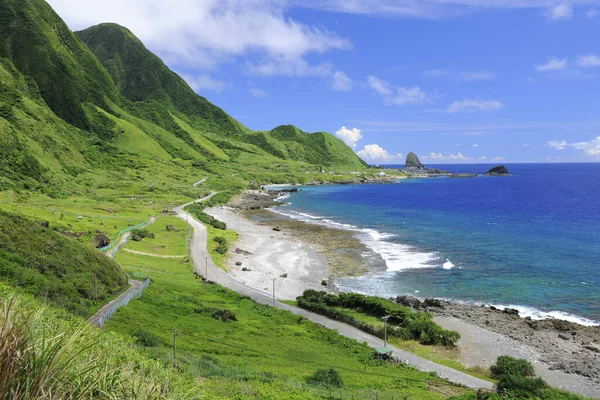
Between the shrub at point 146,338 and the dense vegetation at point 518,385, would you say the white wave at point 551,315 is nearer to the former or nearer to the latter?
the dense vegetation at point 518,385

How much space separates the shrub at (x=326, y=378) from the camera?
29513 millimetres

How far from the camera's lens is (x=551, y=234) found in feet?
326

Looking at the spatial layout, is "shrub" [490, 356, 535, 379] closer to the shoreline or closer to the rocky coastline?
the shoreline

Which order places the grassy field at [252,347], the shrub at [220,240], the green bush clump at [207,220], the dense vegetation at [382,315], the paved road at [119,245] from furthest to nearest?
the green bush clump at [207,220] < the shrub at [220,240] < the paved road at [119,245] < the dense vegetation at [382,315] < the grassy field at [252,347]

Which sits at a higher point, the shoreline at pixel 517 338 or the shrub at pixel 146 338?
the shrub at pixel 146 338

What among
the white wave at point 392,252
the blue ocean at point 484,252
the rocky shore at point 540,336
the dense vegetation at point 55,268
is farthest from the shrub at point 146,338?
the white wave at point 392,252

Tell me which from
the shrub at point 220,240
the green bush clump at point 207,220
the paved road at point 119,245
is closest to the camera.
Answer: the paved road at point 119,245

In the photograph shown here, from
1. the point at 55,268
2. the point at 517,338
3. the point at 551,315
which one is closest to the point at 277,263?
the point at 55,268

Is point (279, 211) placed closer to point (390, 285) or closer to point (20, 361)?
point (390, 285)

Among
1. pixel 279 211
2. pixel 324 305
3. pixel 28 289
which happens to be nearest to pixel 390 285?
pixel 324 305

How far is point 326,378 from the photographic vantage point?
1185 inches

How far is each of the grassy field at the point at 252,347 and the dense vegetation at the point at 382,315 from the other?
391 cm

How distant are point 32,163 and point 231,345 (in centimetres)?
12347

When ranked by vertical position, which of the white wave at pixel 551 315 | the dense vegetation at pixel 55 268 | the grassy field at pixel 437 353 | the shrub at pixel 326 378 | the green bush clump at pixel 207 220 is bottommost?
the grassy field at pixel 437 353
